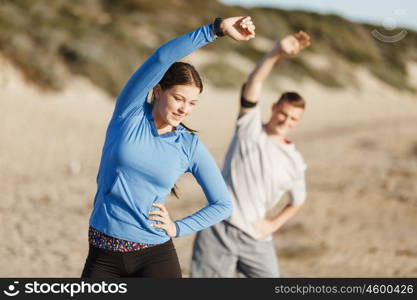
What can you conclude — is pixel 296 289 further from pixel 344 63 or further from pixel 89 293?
pixel 344 63

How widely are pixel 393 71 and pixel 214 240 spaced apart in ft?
140

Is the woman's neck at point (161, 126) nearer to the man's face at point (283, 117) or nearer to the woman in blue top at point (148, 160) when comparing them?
the woman in blue top at point (148, 160)

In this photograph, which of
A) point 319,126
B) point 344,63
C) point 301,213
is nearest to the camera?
point 301,213

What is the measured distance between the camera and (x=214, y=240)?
3.92 meters

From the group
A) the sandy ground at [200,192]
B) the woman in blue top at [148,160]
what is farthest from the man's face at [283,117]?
the sandy ground at [200,192]

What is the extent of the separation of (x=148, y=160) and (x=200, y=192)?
844cm

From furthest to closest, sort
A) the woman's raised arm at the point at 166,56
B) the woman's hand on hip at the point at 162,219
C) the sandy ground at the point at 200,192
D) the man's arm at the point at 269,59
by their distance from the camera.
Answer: the sandy ground at the point at 200,192 → the man's arm at the point at 269,59 → the woman's hand on hip at the point at 162,219 → the woman's raised arm at the point at 166,56

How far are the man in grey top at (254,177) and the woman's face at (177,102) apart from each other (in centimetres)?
125

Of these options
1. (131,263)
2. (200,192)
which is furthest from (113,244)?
(200,192)

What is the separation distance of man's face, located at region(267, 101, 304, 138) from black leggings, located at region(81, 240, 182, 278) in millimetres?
1346

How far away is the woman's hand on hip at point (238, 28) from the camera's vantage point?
2543 mm

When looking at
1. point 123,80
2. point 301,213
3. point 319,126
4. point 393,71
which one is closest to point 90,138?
point 123,80

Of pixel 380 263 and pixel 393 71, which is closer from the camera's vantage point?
pixel 380 263

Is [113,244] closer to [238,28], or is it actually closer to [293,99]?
[238,28]
